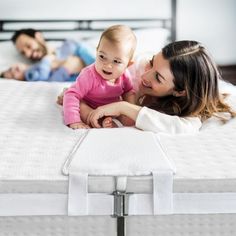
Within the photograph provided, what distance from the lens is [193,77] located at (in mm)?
1793

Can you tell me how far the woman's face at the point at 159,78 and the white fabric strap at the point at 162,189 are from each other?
22.3 inches

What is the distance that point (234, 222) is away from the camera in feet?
4.47

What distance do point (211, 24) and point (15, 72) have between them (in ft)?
4.47

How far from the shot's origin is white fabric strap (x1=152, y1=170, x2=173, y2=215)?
4.28ft

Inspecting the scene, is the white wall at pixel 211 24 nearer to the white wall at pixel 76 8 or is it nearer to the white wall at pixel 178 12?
the white wall at pixel 178 12

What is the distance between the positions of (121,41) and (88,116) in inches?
11.6

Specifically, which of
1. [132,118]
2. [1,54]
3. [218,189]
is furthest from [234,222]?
[1,54]

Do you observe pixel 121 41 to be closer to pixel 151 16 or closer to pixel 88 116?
pixel 88 116

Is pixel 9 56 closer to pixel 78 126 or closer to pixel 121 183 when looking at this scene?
pixel 78 126

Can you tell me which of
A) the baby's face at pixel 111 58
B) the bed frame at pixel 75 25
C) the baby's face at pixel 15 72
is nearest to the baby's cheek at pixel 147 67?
the baby's face at pixel 111 58

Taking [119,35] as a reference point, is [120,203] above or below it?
below

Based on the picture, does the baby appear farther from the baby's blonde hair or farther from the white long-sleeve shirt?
the white long-sleeve shirt

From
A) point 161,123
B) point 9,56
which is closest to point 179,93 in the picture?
point 161,123

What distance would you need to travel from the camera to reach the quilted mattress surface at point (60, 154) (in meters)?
1.30
